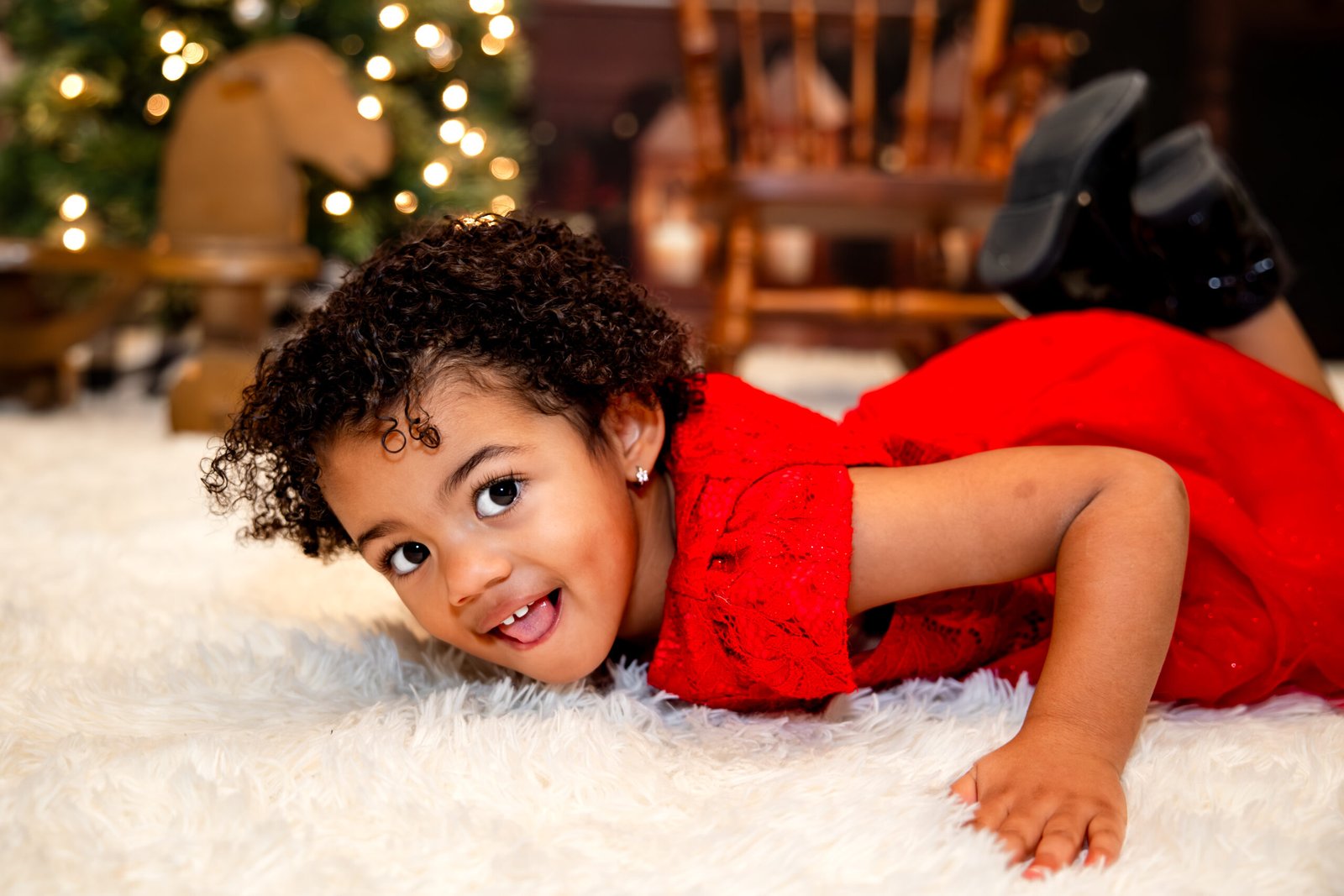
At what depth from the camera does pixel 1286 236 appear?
2938mm

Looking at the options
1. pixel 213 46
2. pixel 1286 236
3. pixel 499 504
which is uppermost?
pixel 213 46

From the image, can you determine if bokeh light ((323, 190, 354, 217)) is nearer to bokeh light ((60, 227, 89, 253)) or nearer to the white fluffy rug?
bokeh light ((60, 227, 89, 253))

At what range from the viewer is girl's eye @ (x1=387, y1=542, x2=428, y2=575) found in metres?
0.63

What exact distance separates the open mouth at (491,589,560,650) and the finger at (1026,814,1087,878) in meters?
0.26

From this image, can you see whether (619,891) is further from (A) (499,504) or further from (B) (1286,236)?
(B) (1286,236)

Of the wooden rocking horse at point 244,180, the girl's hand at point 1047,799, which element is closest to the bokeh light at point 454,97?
the wooden rocking horse at point 244,180

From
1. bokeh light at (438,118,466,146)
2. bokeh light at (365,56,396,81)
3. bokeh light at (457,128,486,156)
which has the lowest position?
bokeh light at (457,128,486,156)

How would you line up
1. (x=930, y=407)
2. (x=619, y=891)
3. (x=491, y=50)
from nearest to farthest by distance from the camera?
(x=619, y=891), (x=930, y=407), (x=491, y=50)

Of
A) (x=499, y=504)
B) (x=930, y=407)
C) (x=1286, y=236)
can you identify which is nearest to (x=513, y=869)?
(x=499, y=504)

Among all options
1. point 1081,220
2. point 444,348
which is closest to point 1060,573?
point 444,348

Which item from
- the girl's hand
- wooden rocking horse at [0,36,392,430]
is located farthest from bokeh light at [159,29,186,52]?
the girl's hand

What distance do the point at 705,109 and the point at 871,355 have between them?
975 millimetres

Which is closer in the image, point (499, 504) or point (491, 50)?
point (499, 504)

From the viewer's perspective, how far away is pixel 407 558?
64 centimetres
